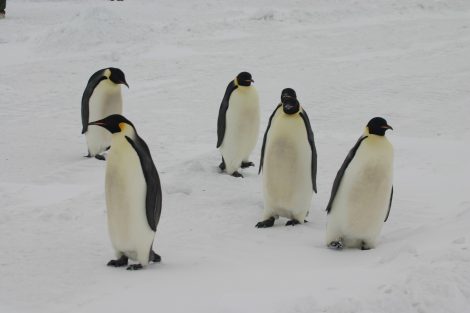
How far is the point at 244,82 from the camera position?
7465 mm

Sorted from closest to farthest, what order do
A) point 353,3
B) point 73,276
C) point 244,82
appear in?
point 73,276 < point 244,82 < point 353,3

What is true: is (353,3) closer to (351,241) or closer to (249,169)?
(249,169)

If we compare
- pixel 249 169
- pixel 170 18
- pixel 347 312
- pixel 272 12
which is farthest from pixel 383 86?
pixel 347 312

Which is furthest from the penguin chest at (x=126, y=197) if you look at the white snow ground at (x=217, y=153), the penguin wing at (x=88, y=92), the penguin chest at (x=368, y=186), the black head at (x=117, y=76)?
the penguin wing at (x=88, y=92)

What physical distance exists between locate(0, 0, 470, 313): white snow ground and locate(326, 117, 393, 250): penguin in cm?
22

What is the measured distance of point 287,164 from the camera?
5.95 m

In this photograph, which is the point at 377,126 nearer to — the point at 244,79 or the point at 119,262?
the point at 119,262

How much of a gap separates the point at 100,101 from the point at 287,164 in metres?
3.26

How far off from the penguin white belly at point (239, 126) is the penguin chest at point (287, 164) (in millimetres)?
1533

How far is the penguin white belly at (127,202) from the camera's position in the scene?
4.71 meters

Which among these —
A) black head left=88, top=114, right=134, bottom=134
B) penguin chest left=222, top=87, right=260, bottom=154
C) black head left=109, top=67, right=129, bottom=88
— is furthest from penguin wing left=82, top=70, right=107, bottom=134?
black head left=88, top=114, right=134, bottom=134

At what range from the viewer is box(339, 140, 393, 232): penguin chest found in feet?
17.1

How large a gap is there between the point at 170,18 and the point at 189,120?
362 inches

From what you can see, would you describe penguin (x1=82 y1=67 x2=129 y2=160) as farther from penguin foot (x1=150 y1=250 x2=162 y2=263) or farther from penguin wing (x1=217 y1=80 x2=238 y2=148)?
penguin foot (x1=150 y1=250 x2=162 y2=263)
